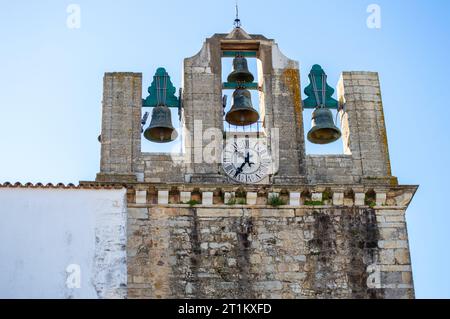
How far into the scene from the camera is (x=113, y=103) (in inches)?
728

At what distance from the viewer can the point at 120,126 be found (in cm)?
1830

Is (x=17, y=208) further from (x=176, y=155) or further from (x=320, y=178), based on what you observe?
(x=320, y=178)

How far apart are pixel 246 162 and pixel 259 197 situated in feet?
1.99

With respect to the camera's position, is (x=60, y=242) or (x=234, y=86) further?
(x=234, y=86)

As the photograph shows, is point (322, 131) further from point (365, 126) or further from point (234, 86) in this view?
point (234, 86)

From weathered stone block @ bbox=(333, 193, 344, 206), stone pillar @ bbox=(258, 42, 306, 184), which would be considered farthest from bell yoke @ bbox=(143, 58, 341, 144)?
weathered stone block @ bbox=(333, 193, 344, 206)

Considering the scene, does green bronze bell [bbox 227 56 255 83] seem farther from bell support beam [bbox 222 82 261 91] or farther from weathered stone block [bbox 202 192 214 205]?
weathered stone block [bbox 202 192 214 205]

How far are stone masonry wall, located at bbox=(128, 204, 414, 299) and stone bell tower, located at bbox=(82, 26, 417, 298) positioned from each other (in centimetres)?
1

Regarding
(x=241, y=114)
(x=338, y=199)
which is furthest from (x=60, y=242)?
(x=338, y=199)

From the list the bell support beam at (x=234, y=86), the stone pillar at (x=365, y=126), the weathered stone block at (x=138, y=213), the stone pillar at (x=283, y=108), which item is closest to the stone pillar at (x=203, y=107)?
the bell support beam at (x=234, y=86)

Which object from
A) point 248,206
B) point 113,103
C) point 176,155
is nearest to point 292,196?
point 248,206

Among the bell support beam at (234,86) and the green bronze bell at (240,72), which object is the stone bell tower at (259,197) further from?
the green bronze bell at (240,72)
